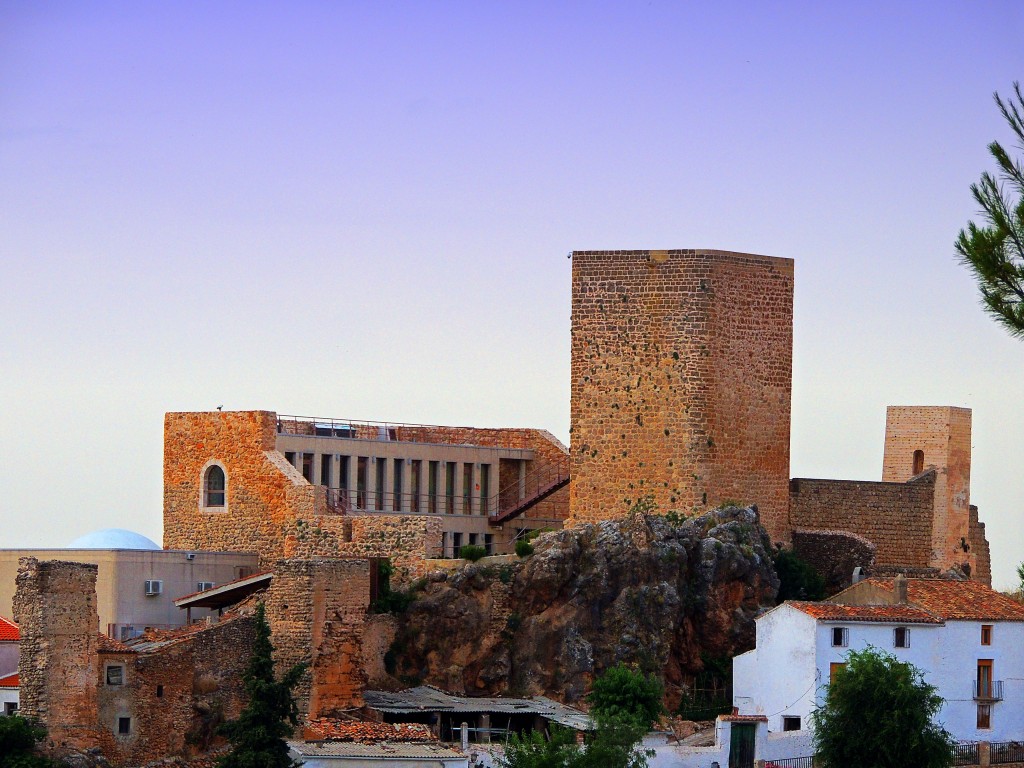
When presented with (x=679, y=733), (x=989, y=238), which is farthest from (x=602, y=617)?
(x=989, y=238)

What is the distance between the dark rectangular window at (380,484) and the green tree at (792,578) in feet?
34.1

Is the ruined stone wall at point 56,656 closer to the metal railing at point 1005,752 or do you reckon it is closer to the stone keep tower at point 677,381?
the stone keep tower at point 677,381

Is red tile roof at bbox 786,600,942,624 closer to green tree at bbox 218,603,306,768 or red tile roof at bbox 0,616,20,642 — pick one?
green tree at bbox 218,603,306,768

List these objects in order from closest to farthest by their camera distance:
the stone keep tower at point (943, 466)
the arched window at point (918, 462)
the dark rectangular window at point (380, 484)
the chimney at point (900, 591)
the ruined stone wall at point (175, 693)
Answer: the ruined stone wall at point (175, 693)
the chimney at point (900, 591)
the dark rectangular window at point (380, 484)
the stone keep tower at point (943, 466)
the arched window at point (918, 462)

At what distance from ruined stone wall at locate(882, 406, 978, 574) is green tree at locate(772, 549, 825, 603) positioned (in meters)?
5.34

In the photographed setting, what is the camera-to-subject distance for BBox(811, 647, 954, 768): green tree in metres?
58.7

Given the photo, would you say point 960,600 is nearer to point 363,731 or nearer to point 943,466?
point 943,466

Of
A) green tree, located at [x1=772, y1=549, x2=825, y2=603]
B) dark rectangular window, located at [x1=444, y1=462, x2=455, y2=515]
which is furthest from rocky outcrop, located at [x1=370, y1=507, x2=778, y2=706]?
dark rectangular window, located at [x1=444, y1=462, x2=455, y2=515]

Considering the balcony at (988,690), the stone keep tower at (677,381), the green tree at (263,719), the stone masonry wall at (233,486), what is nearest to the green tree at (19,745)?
the green tree at (263,719)

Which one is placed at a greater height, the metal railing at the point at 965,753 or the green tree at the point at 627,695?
the green tree at the point at 627,695

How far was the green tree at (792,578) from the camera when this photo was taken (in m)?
66.6

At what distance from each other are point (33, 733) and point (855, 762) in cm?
1661

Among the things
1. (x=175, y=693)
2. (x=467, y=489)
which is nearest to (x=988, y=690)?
(x=467, y=489)

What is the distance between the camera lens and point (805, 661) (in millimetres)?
62406
